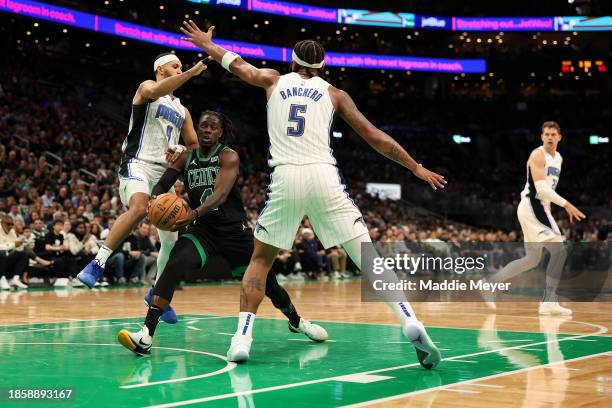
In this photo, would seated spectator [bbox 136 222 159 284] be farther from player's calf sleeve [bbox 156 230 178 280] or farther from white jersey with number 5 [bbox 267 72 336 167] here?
white jersey with number 5 [bbox 267 72 336 167]

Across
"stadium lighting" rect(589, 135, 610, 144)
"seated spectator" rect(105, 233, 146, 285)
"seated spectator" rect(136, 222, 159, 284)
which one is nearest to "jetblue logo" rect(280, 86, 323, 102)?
"seated spectator" rect(105, 233, 146, 285)

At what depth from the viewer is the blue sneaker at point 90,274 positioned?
666 cm

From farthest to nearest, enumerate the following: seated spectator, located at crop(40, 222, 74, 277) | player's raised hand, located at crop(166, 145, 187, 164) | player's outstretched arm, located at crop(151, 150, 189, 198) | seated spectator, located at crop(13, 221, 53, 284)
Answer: seated spectator, located at crop(40, 222, 74, 277) < seated spectator, located at crop(13, 221, 53, 284) < player's raised hand, located at crop(166, 145, 187, 164) < player's outstretched arm, located at crop(151, 150, 189, 198)

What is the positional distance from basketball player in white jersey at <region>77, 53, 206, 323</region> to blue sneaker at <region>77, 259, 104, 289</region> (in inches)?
4.4

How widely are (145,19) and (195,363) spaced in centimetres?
3276

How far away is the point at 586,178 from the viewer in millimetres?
44062

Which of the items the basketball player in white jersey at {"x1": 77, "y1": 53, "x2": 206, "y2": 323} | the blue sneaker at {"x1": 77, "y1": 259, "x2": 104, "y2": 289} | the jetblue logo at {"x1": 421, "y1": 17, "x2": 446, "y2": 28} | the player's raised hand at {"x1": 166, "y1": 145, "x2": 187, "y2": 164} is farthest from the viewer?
the jetblue logo at {"x1": 421, "y1": 17, "x2": 446, "y2": 28}

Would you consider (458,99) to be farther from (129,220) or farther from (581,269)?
Result: (129,220)

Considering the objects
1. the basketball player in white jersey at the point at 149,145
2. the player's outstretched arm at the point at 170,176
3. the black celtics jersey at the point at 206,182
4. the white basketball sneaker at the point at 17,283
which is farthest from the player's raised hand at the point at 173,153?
the white basketball sneaker at the point at 17,283

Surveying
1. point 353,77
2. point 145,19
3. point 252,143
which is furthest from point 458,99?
point 145,19

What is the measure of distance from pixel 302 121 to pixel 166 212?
128cm

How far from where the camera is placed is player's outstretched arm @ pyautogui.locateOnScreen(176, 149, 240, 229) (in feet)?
20.3

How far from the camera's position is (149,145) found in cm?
735

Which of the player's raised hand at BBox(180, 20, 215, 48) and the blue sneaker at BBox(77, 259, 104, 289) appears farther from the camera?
the blue sneaker at BBox(77, 259, 104, 289)
